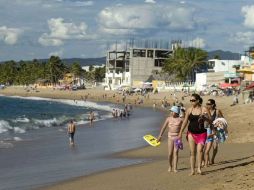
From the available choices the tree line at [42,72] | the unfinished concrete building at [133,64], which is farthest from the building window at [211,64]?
the tree line at [42,72]

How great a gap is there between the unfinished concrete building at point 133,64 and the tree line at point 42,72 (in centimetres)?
2691

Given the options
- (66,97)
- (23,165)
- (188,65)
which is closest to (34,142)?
(23,165)

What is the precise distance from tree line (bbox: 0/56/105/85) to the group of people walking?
473 feet

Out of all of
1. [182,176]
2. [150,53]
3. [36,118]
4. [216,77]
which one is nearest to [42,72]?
[150,53]

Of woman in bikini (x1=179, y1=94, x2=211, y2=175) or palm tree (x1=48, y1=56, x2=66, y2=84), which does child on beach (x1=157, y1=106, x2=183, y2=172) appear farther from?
palm tree (x1=48, y1=56, x2=66, y2=84)

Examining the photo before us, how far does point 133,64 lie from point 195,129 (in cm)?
10853

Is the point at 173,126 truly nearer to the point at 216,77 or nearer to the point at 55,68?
the point at 216,77

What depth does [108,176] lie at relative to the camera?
12.8 metres

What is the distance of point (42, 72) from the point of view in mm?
166875

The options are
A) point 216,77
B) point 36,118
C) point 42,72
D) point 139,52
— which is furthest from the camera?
point 42,72

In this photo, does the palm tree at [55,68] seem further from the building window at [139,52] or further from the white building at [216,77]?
the white building at [216,77]

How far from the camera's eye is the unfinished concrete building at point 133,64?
11884 cm

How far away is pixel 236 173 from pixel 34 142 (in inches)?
653

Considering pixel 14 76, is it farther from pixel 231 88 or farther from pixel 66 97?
pixel 231 88
